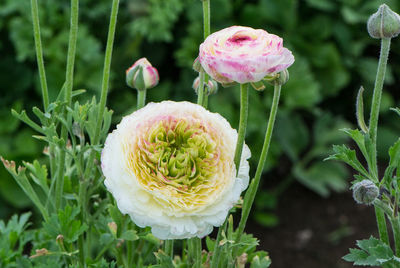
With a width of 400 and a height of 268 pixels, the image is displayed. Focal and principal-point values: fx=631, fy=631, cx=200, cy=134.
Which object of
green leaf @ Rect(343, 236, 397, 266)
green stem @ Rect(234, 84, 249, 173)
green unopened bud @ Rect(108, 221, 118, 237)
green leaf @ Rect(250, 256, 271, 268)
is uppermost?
green stem @ Rect(234, 84, 249, 173)

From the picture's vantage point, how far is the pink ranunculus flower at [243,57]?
48 centimetres

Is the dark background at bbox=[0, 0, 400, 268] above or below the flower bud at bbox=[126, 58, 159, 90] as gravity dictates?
below

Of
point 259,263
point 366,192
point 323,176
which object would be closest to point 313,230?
point 323,176

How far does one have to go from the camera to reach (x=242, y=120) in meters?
0.52

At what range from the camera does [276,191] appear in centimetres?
197

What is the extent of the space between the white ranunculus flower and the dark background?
1216 millimetres

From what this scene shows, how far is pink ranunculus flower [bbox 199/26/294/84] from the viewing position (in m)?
0.48

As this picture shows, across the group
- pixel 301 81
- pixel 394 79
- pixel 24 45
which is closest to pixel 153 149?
pixel 24 45

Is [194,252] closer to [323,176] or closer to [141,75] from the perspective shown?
[141,75]

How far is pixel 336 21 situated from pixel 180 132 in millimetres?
1649

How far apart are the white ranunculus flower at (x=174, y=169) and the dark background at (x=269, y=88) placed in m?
1.22

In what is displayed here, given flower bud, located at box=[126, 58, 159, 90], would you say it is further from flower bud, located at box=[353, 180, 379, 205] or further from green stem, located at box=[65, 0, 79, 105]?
flower bud, located at box=[353, 180, 379, 205]

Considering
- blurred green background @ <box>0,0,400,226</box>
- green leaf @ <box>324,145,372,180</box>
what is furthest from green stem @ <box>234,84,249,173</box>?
blurred green background @ <box>0,0,400,226</box>

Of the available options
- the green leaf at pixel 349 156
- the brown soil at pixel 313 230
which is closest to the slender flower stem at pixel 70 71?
the green leaf at pixel 349 156
